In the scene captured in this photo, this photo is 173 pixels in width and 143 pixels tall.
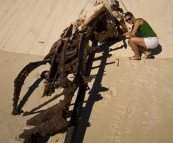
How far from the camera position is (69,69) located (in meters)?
4.52

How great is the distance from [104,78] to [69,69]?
107cm

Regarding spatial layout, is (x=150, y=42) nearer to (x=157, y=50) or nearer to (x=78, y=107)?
(x=157, y=50)

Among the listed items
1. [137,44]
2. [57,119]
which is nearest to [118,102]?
[57,119]

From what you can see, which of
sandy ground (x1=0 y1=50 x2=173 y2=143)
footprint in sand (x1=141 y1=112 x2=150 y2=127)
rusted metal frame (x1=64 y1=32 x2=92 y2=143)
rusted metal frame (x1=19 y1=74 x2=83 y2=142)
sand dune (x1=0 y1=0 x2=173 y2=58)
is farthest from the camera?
sand dune (x1=0 y1=0 x2=173 y2=58)

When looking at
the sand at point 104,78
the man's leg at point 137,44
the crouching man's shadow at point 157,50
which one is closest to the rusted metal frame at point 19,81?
the sand at point 104,78

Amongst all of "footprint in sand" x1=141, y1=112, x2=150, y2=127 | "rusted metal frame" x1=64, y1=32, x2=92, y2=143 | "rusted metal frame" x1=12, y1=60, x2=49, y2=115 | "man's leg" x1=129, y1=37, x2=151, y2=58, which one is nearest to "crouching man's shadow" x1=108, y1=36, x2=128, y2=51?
"man's leg" x1=129, y1=37, x2=151, y2=58

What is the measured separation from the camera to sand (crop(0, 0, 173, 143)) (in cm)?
389

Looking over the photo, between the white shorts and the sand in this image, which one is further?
the white shorts

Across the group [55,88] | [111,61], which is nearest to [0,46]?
[55,88]

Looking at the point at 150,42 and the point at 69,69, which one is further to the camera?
the point at 150,42

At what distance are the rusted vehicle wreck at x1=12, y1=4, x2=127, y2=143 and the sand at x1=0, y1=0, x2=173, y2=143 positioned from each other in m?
0.50

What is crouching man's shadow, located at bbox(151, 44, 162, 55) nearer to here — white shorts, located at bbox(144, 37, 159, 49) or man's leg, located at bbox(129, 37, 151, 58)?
man's leg, located at bbox(129, 37, 151, 58)

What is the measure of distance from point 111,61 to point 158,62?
1221mm

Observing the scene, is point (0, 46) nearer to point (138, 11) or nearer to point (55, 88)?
point (55, 88)
